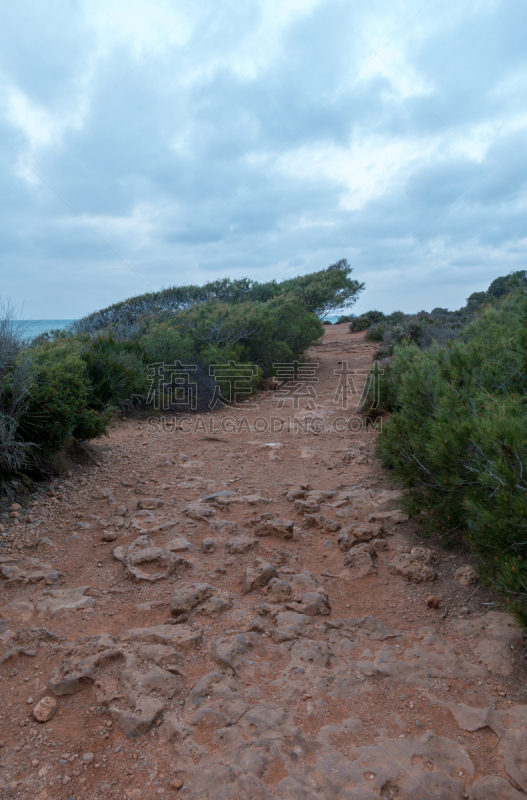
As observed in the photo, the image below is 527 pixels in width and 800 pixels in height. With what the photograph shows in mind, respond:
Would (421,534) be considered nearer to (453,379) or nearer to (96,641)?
(453,379)

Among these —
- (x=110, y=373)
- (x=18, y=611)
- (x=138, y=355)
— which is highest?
(x=138, y=355)

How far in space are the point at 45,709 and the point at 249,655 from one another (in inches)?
39.5

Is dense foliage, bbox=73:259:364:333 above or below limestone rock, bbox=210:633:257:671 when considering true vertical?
above

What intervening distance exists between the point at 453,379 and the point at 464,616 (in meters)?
2.08

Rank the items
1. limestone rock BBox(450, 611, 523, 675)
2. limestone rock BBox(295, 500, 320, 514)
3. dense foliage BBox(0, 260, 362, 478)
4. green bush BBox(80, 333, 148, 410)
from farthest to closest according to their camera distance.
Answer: green bush BBox(80, 333, 148, 410) → dense foliage BBox(0, 260, 362, 478) → limestone rock BBox(295, 500, 320, 514) → limestone rock BBox(450, 611, 523, 675)

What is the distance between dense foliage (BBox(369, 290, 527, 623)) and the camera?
8.05ft

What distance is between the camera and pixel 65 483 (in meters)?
5.02

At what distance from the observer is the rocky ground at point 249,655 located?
186 cm

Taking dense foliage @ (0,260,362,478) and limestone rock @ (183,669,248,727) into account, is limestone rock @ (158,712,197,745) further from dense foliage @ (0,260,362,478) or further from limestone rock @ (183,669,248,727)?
dense foliage @ (0,260,362,478)

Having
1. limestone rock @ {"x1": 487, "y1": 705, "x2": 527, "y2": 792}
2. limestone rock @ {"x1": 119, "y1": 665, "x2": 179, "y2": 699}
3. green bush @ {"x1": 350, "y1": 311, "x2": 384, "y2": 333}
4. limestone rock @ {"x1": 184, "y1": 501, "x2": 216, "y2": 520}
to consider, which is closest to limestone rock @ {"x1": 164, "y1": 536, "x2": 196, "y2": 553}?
limestone rock @ {"x1": 184, "y1": 501, "x2": 216, "y2": 520}

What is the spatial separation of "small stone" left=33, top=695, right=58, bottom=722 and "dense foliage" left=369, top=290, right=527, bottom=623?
227cm

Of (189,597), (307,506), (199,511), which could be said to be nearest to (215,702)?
(189,597)

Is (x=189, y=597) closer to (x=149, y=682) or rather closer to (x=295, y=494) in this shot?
(x=149, y=682)

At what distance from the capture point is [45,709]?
2.17 m
